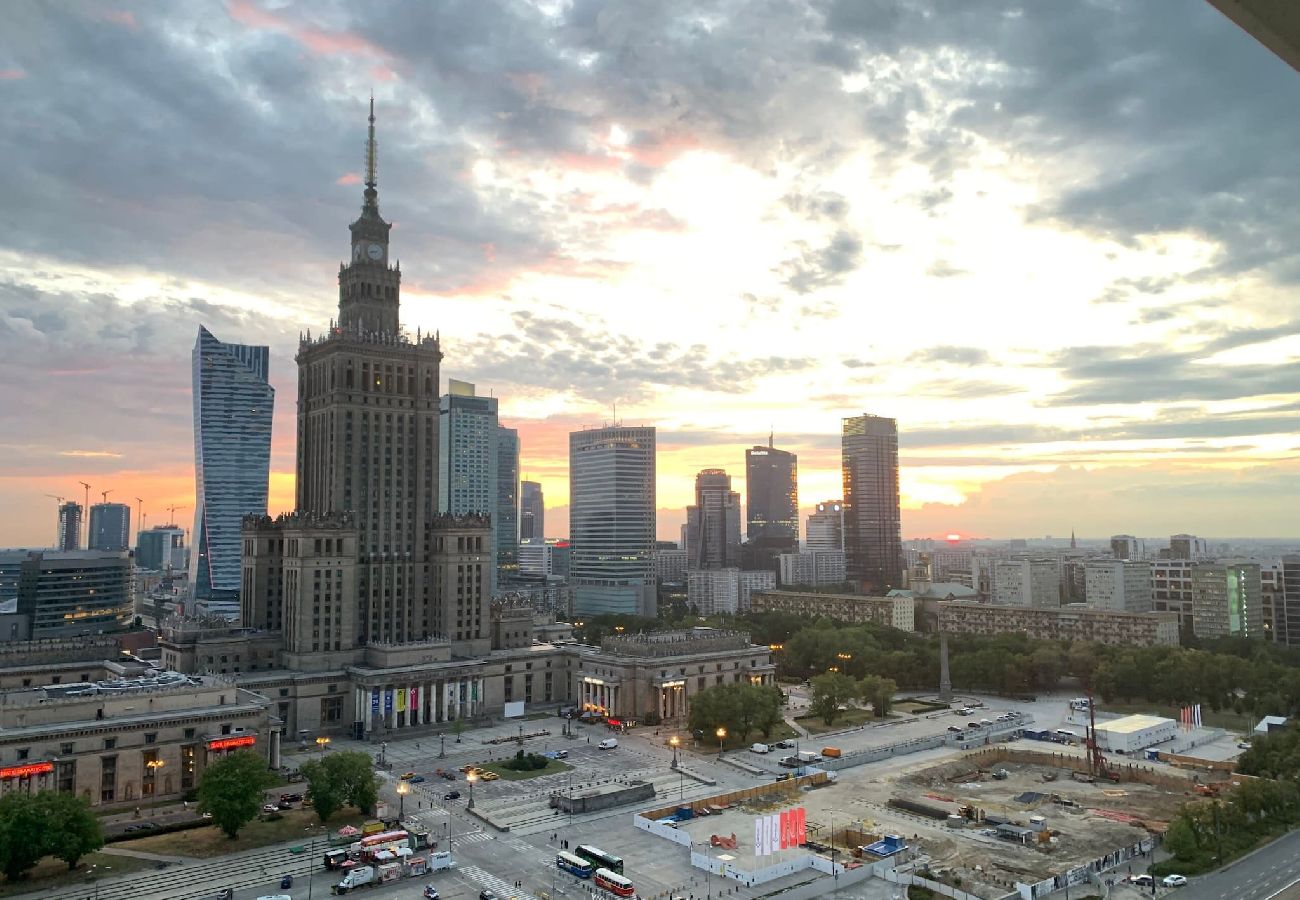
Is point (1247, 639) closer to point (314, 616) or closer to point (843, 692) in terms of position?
point (843, 692)

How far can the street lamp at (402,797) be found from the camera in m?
98.5

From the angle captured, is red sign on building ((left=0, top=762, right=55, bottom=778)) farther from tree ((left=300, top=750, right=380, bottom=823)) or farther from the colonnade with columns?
the colonnade with columns

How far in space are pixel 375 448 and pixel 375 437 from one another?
1898 millimetres

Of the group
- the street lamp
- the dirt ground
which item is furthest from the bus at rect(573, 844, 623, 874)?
the street lamp

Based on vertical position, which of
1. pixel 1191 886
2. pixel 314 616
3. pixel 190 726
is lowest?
pixel 1191 886

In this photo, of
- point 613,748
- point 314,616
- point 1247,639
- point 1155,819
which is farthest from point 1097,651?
point 314,616

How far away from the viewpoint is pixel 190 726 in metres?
108

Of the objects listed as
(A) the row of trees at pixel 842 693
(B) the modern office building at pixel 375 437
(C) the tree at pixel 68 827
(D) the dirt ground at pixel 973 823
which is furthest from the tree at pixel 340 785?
(A) the row of trees at pixel 842 693

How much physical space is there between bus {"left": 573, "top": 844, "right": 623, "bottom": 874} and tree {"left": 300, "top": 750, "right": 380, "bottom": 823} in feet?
79.2

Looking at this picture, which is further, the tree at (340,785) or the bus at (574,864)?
the tree at (340,785)

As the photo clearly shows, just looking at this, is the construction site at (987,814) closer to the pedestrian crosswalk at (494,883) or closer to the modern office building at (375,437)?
the pedestrian crosswalk at (494,883)

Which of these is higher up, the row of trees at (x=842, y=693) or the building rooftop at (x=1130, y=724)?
the row of trees at (x=842, y=693)

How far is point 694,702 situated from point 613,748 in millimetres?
13198

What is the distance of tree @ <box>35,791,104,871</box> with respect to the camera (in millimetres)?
79125
